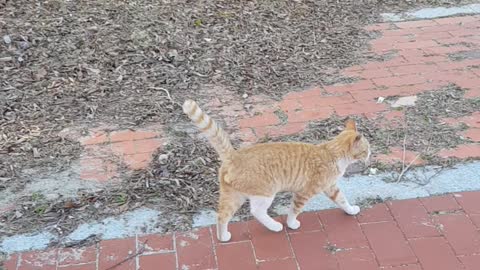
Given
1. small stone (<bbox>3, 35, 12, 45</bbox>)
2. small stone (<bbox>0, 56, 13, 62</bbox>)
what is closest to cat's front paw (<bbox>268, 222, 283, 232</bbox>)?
small stone (<bbox>0, 56, 13, 62</bbox>)

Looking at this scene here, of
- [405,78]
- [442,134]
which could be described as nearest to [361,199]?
[442,134]

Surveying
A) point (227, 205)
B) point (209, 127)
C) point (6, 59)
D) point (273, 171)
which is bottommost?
point (6, 59)

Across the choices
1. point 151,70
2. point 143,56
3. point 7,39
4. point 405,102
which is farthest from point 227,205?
point 7,39

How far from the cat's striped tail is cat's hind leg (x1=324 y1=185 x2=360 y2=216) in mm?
571

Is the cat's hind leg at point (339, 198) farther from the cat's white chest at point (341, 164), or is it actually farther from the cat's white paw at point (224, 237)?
the cat's white paw at point (224, 237)

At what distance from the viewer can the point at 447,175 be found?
353 centimetres

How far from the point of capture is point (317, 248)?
3.05m

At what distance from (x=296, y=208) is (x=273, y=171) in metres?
0.26

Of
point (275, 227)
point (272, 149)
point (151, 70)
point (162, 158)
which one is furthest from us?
point (151, 70)

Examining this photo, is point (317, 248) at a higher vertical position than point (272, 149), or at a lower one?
lower

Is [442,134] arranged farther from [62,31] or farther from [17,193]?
[62,31]

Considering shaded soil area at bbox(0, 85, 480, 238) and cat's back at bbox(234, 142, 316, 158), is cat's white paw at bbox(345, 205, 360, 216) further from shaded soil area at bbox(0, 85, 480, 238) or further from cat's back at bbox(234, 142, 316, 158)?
cat's back at bbox(234, 142, 316, 158)

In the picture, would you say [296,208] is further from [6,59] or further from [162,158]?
[6,59]

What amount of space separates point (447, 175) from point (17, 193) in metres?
2.35
